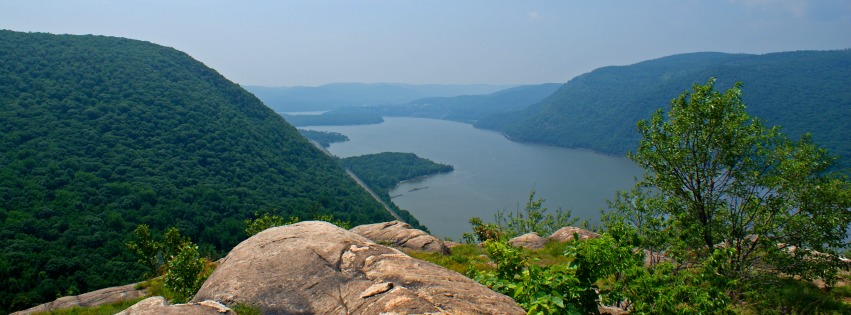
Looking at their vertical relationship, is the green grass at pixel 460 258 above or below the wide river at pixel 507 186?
above

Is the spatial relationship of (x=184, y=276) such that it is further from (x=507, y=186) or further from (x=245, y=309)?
(x=507, y=186)

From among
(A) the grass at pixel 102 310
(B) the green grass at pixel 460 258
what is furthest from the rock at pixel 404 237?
(A) the grass at pixel 102 310

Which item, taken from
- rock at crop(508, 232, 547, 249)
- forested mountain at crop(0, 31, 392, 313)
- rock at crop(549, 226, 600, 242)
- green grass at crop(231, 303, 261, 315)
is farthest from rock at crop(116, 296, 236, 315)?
A: forested mountain at crop(0, 31, 392, 313)

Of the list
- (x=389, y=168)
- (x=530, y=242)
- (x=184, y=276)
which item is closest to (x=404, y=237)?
(x=530, y=242)

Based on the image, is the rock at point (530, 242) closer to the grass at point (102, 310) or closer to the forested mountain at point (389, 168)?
the grass at point (102, 310)

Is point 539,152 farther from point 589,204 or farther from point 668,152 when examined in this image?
point 668,152

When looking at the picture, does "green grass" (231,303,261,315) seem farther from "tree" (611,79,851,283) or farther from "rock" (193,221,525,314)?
"tree" (611,79,851,283)

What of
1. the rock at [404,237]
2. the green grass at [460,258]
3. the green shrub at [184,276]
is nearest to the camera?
the green shrub at [184,276]
